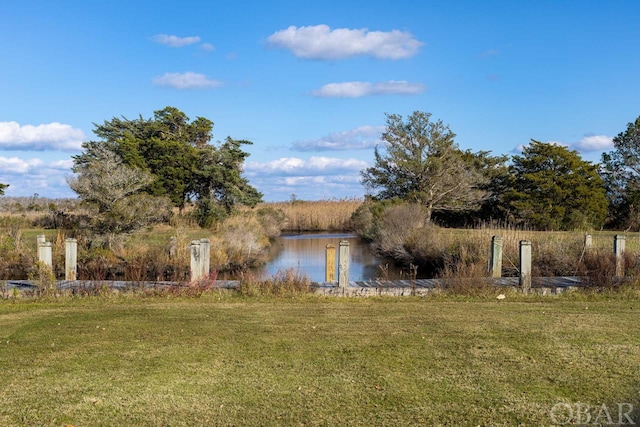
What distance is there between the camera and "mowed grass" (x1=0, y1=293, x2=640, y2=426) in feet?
15.1

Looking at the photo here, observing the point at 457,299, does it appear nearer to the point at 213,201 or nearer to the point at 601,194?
the point at 213,201

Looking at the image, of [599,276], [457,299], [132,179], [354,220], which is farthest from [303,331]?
[354,220]

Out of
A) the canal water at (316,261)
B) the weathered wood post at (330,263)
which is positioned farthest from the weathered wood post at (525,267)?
the canal water at (316,261)

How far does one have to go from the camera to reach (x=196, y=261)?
37.9 feet


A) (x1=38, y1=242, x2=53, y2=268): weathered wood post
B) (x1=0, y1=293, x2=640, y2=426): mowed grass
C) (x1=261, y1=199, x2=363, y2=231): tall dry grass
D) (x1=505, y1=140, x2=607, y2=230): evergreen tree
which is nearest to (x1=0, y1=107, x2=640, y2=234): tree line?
(x1=505, y1=140, x2=607, y2=230): evergreen tree

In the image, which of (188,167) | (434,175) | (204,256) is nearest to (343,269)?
(204,256)

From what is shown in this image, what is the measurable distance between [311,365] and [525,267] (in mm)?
7668

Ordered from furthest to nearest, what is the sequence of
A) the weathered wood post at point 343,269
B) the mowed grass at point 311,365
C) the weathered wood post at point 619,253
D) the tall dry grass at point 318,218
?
1. the tall dry grass at point 318,218
2. the weathered wood post at point 619,253
3. the weathered wood post at point 343,269
4. the mowed grass at point 311,365

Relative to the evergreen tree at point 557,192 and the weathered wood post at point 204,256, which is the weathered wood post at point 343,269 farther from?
the evergreen tree at point 557,192

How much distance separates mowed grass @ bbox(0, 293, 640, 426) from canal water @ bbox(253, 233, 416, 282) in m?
8.22

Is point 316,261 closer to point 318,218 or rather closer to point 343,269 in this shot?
point 343,269

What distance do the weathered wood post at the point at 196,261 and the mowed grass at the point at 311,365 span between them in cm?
243

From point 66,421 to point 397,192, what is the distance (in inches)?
1415

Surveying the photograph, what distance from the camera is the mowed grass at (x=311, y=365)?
4.59m
